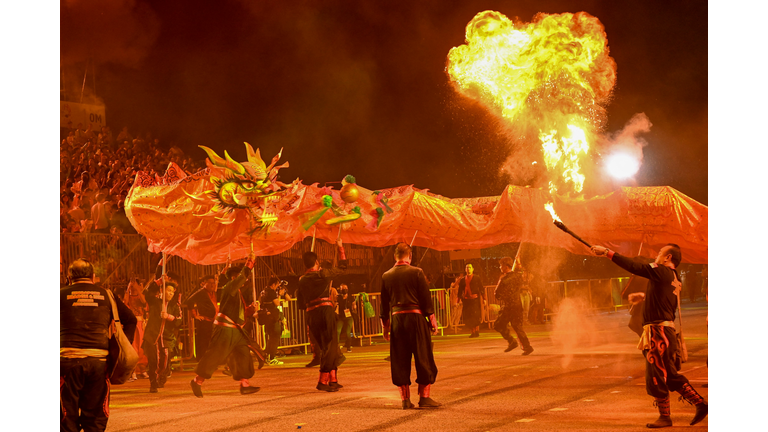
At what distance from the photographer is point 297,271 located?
1669cm

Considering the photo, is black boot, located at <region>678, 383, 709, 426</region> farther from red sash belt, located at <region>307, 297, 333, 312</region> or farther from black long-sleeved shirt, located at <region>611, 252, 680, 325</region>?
red sash belt, located at <region>307, 297, 333, 312</region>

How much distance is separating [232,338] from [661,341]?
17.1 ft

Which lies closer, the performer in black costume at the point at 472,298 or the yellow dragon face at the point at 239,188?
the yellow dragon face at the point at 239,188

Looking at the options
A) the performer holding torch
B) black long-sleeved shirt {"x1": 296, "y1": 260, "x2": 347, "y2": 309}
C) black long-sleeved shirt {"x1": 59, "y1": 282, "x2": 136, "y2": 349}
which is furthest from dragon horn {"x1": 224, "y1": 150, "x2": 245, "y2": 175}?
the performer holding torch

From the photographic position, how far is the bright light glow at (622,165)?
10.8 meters

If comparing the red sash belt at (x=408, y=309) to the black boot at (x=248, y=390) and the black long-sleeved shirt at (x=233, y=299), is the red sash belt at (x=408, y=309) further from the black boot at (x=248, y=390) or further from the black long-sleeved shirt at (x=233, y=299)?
the black boot at (x=248, y=390)

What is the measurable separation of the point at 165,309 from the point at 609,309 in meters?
16.8

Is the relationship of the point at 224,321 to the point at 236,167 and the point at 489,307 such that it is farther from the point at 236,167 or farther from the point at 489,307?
the point at 489,307

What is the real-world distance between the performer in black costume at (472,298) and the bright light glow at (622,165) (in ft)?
20.3

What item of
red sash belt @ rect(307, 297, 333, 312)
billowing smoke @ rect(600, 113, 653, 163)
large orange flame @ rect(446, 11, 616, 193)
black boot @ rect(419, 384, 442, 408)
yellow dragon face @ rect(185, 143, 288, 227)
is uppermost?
large orange flame @ rect(446, 11, 616, 193)

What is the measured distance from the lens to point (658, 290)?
6281 millimetres

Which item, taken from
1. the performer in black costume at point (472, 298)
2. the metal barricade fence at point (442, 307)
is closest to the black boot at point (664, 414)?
the performer in black costume at point (472, 298)

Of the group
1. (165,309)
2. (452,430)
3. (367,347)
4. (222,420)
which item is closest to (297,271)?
(367,347)

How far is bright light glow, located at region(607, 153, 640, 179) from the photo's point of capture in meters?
10.8
